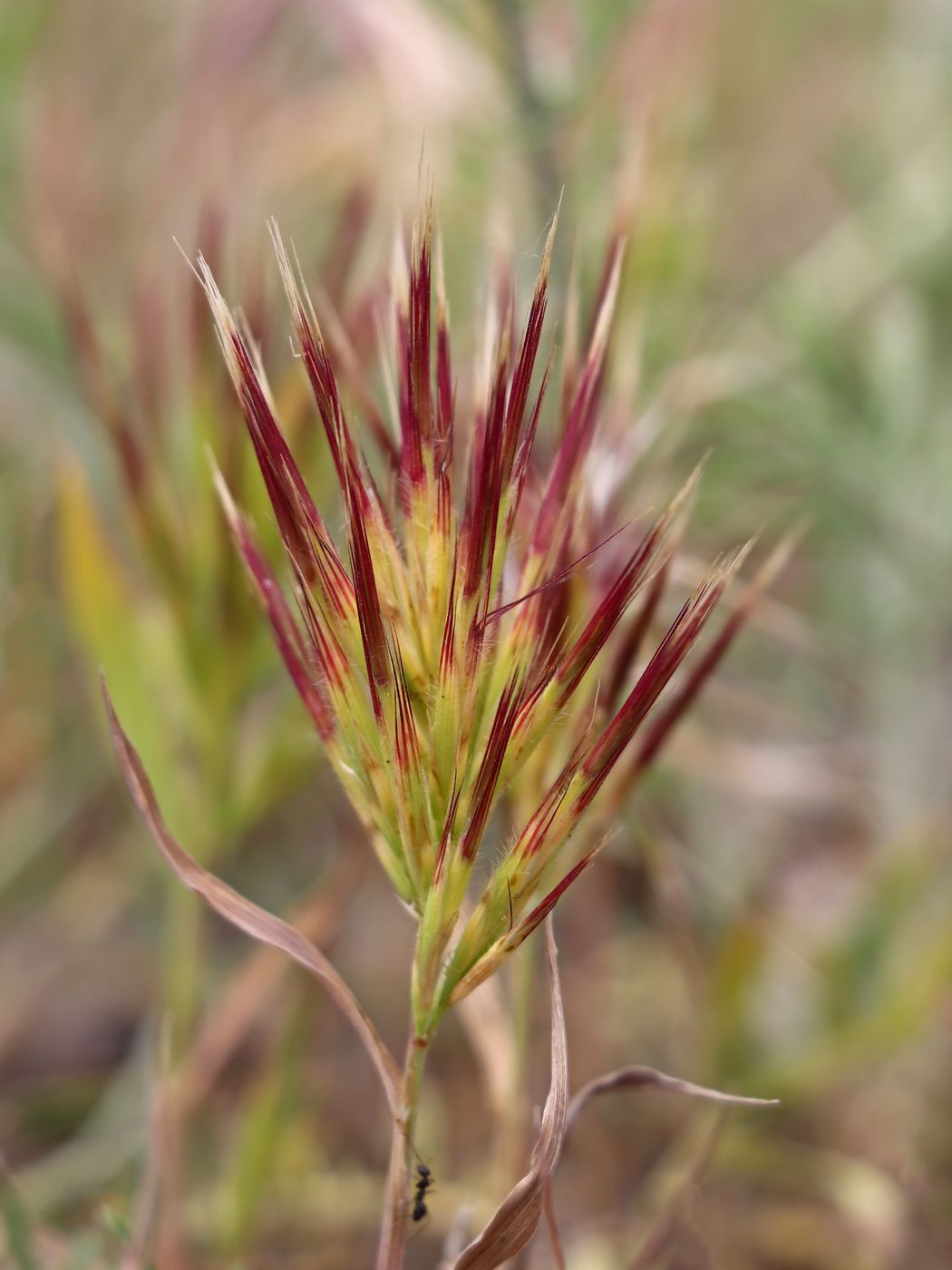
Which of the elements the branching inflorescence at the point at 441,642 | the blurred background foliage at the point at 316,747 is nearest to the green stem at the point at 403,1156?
the branching inflorescence at the point at 441,642

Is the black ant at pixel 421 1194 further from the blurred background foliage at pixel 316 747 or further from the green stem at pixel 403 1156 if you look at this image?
the blurred background foliage at pixel 316 747

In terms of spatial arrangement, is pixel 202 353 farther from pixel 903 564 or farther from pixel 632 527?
pixel 903 564

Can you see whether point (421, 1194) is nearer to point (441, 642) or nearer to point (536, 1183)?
point (536, 1183)

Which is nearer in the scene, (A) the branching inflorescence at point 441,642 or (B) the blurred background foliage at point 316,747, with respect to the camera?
(A) the branching inflorescence at point 441,642

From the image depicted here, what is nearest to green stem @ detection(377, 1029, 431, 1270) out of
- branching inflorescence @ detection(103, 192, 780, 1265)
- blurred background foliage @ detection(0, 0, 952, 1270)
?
branching inflorescence @ detection(103, 192, 780, 1265)

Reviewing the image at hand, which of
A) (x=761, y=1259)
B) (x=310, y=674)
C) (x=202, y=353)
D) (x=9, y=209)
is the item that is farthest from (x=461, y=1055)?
(x=9, y=209)

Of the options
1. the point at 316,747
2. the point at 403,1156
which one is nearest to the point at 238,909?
the point at 403,1156
